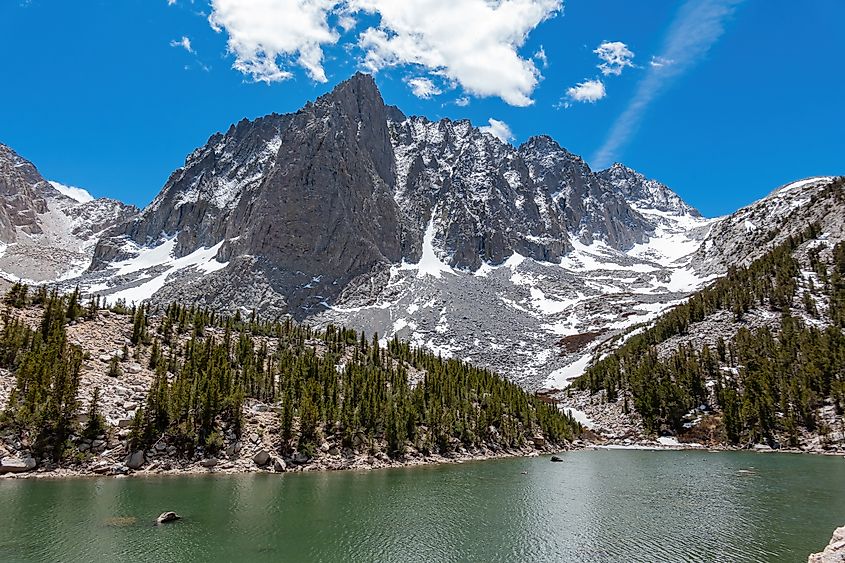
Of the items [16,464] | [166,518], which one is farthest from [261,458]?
[166,518]

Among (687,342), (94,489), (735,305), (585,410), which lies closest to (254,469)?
(94,489)

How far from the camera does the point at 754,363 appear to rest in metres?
85.4

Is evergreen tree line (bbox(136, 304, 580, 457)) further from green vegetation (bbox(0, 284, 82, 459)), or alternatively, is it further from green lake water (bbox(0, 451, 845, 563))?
green lake water (bbox(0, 451, 845, 563))

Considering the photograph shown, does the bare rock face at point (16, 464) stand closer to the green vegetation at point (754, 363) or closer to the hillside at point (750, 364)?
the hillside at point (750, 364)

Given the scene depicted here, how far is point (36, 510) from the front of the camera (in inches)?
993

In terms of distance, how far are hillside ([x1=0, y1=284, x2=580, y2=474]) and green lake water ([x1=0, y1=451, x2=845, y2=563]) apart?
148 inches

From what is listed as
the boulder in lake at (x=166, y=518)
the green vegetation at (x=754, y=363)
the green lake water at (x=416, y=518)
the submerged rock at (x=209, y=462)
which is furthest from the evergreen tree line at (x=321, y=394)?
the green vegetation at (x=754, y=363)

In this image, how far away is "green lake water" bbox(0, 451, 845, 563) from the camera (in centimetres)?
2214

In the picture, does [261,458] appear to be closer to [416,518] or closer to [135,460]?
[135,460]

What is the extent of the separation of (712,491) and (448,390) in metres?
31.3

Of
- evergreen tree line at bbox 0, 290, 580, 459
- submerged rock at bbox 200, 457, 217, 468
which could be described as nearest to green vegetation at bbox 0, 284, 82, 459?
evergreen tree line at bbox 0, 290, 580, 459

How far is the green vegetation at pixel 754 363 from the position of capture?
74.6m

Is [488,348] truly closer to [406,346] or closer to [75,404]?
[406,346]

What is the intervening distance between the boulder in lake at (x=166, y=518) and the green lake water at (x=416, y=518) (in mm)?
427
